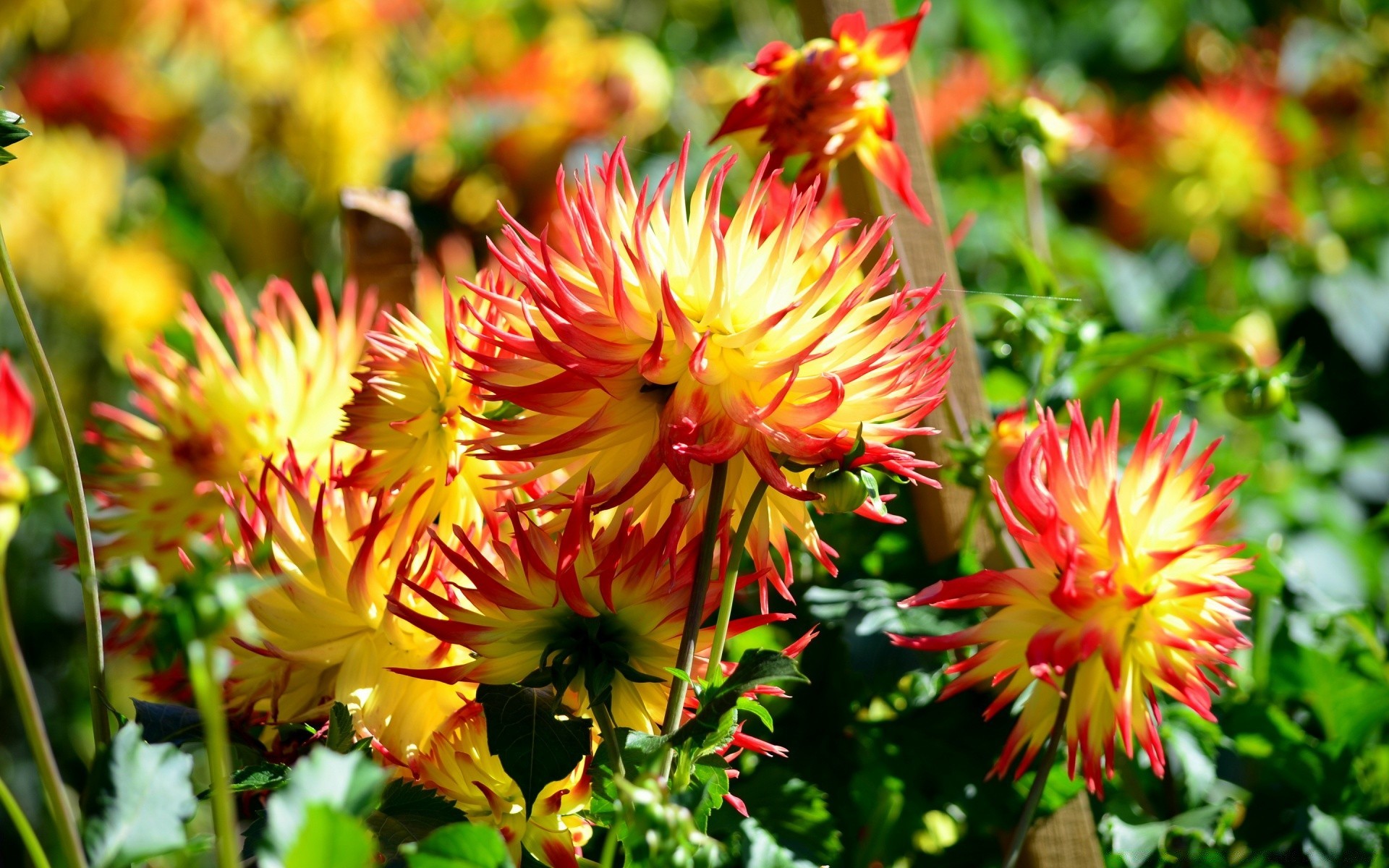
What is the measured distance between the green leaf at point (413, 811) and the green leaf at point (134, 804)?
73mm

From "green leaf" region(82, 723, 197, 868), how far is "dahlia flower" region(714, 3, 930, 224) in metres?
0.35

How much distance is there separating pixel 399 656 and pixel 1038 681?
27 cm

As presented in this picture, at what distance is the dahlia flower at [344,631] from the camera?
429mm

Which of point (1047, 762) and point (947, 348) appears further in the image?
point (947, 348)

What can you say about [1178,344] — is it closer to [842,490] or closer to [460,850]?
[842,490]

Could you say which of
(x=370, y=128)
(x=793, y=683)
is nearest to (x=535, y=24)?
(x=370, y=128)

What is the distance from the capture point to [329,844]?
0.28m

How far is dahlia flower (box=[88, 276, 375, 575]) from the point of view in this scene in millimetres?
584

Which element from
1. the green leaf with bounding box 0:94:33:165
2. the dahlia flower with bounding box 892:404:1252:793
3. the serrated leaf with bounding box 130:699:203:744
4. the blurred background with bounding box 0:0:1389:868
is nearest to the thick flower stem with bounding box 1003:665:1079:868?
the dahlia flower with bounding box 892:404:1252:793

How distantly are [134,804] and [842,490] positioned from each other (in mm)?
234

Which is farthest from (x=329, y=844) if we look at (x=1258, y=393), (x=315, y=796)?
(x=1258, y=393)

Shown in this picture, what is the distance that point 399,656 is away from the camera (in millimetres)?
442

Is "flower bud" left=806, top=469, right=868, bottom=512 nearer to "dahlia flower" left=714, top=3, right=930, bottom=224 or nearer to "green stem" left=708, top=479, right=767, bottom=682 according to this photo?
"green stem" left=708, top=479, right=767, bottom=682

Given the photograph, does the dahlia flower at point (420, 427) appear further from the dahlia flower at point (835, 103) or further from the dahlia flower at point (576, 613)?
the dahlia flower at point (835, 103)
